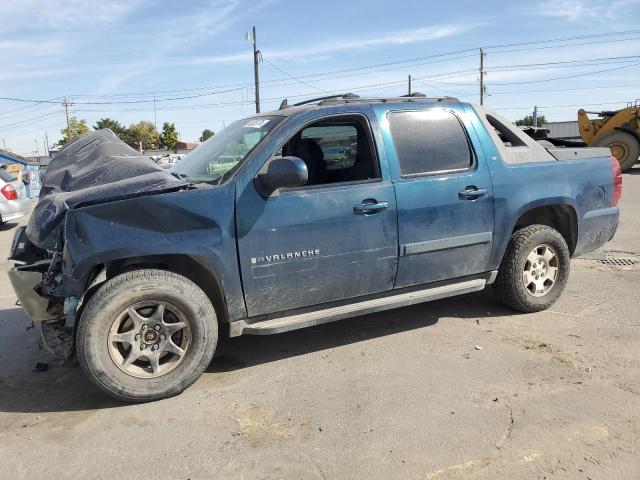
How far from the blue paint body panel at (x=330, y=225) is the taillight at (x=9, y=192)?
31.9 feet

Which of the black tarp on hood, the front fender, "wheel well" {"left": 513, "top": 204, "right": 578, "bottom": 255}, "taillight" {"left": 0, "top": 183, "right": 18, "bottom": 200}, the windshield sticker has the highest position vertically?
the windshield sticker

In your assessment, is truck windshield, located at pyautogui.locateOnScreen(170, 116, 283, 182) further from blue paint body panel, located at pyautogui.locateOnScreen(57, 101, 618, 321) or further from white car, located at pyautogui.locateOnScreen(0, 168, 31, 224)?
white car, located at pyautogui.locateOnScreen(0, 168, 31, 224)

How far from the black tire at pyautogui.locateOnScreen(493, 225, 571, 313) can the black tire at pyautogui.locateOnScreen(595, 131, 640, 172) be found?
596 inches

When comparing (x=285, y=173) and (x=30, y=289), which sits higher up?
(x=285, y=173)

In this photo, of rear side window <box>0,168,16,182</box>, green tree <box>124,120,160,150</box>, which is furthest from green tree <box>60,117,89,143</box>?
rear side window <box>0,168,16,182</box>

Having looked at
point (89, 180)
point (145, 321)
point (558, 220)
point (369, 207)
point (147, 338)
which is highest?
point (89, 180)

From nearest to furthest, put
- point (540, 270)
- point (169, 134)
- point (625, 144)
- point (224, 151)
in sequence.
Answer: point (224, 151), point (540, 270), point (625, 144), point (169, 134)

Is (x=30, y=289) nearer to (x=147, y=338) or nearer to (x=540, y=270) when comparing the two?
(x=147, y=338)

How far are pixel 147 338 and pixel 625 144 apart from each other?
61.5 feet

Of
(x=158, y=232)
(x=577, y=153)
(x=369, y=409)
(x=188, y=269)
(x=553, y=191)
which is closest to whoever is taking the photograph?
(x=369, y=409)

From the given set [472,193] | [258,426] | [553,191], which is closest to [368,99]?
[472,193]

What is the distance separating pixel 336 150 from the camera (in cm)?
442

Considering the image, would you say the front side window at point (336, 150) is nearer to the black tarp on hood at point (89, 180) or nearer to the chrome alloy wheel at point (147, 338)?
the black tarp on hood at point (89, 180)

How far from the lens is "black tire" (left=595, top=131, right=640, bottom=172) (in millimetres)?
17672
